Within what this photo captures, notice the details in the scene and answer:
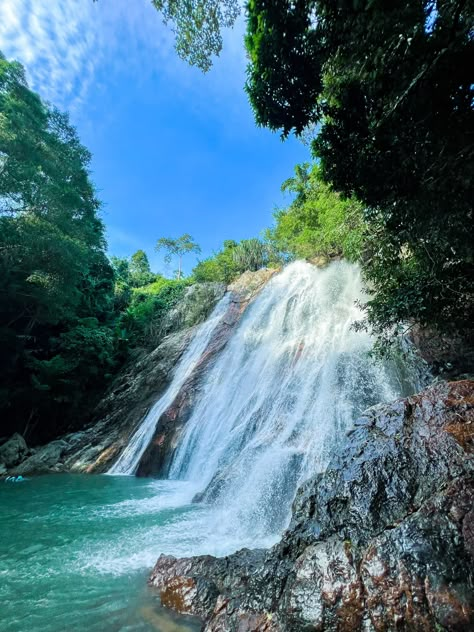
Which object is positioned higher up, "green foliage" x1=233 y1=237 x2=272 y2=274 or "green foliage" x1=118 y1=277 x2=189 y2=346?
"green foliage" x1=233 y1=237 x2=272 y2=274

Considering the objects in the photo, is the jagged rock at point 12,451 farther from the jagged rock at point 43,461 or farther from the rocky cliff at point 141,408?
the jagged rock at point 43,461

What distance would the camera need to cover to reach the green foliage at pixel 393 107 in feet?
12.2

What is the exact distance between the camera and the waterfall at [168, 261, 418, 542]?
6.12 meters

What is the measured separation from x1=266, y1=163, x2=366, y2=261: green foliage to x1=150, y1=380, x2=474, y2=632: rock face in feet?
37.1

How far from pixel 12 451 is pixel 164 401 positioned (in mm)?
6139

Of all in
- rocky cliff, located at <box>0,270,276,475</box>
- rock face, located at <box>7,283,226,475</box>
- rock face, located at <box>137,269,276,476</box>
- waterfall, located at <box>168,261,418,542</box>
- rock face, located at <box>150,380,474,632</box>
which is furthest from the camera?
rock face, located at <box>7,283,226,475</box>

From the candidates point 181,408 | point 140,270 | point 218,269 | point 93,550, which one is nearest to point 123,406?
point 181,408

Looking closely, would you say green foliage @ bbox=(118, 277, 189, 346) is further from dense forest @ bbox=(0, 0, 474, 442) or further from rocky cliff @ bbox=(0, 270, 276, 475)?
dense forest @ bbox=(0, 0, 474, 442)

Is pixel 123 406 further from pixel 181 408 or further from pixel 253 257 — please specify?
pixel 253 257

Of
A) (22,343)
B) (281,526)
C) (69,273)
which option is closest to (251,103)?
(281,526)

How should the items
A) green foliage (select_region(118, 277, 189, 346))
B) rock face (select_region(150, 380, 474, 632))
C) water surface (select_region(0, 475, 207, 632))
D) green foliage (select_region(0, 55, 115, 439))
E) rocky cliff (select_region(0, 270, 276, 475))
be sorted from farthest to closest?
green foliage (select_region(118, 277, 189, 346)) → green foliage (select_region(0, 55, 115, 439)) → rocky cliff (select_region(0, 270, 276, 475)) → water surface (select_region(0, 475, 207, 632)) → rock face (select_region(150, 380, 474, 632))

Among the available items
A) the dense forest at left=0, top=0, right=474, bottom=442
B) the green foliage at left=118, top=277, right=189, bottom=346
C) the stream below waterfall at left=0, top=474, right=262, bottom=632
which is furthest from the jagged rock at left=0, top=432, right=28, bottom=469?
the green foliage at left=118, top=277, right=189, bottom=346

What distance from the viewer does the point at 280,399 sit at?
944 centimetres

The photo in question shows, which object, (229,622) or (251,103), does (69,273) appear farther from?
(229,622)
